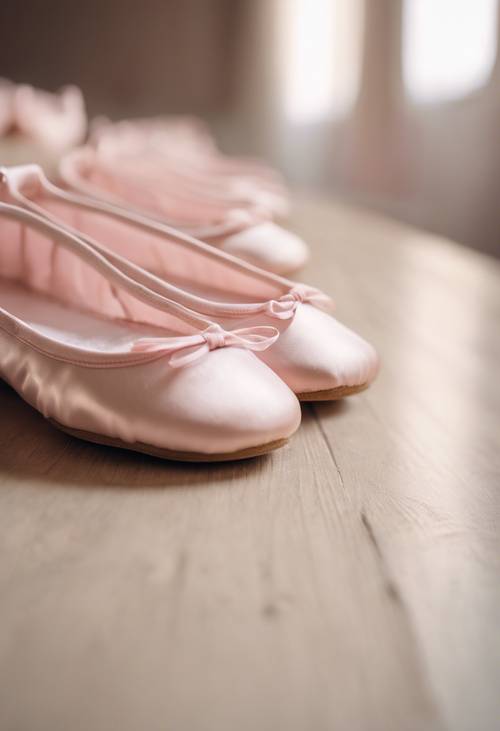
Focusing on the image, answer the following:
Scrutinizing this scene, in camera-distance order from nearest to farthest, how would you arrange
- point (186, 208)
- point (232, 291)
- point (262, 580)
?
1. point (262, 580)
2. point (232, 291)
3. point (186, 208)

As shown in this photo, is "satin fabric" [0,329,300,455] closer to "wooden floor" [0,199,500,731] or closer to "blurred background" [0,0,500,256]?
"wooden floor" [0,199,500,731]

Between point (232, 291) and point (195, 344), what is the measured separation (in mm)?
209

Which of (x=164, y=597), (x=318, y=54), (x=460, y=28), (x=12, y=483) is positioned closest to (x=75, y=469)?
(x=12, y=483)

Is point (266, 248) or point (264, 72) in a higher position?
point (264, 72)

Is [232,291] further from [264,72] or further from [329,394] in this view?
[264,72]

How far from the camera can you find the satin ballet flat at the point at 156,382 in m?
0.48

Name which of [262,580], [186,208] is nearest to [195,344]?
[262,580]

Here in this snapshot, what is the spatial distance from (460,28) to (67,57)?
2.06 metres

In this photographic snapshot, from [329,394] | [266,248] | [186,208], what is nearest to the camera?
[329,394]

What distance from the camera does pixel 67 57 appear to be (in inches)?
146

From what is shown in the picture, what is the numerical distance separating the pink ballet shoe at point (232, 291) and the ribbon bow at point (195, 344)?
0.14 feet

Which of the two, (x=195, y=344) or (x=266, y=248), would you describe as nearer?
(x=195, y=344)

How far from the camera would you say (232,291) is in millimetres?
709

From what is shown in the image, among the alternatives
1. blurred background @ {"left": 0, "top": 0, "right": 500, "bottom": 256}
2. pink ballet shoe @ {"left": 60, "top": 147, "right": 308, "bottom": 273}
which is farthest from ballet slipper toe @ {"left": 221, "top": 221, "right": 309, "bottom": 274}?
blurred background @ {"left": 0, "top": 0, "right": 500, "bottom": 256}
